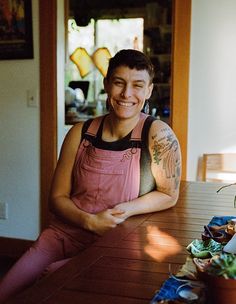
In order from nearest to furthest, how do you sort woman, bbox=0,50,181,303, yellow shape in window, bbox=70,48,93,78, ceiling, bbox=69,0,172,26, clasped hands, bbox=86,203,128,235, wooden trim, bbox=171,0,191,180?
1. clasped hands, bbox=86,203,128,235
2. woman, bbox=0,50,181,303
3. wooden trim, bbox=171,0,191,180
4. yellow shape in window, bbox=70,48,93,78
5. ceiling, bbox=69,0,172,26

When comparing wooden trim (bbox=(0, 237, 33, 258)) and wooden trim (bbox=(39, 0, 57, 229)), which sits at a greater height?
wooden trim (bbox=(39, 0, 57, 229))

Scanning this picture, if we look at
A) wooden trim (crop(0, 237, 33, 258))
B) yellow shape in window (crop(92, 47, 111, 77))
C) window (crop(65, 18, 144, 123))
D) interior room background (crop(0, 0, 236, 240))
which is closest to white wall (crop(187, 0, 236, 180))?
interior room background (crop(0, 0, 236, 240))

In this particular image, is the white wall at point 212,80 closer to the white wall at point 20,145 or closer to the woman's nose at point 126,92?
the white wall at point 20,145

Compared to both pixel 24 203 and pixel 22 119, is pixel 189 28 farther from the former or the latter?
pixel 24 203

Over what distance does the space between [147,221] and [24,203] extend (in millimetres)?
1873

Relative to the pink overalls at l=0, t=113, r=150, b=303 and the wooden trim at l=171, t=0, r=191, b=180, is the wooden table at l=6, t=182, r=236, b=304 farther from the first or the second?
the wooden trim at l=171, t=0, r=191, b=180

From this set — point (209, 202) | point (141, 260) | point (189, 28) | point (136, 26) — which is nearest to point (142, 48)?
point (136, 26)

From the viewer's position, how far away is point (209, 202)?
1866mm

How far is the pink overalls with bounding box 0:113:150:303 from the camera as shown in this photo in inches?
62.9

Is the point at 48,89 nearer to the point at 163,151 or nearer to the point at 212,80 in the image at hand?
the point at 212,80

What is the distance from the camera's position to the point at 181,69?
9.89ft

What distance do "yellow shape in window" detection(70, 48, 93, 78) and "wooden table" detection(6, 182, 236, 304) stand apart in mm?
3763

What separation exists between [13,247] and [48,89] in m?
1.16

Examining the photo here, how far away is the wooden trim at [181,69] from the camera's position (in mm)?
2979
